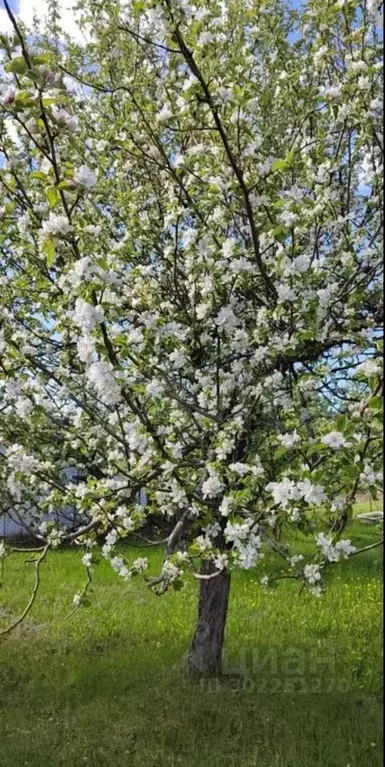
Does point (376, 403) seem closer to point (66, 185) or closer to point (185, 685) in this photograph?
point (66, 185)

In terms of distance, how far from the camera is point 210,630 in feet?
19.2

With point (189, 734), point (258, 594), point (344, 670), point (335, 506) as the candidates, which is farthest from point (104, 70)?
point (258, 594)

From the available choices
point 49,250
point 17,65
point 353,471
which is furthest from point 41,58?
point 353,471

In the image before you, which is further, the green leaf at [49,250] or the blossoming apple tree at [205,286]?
the blossoming apple tree at [205,286]

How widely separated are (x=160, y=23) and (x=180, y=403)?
180cm

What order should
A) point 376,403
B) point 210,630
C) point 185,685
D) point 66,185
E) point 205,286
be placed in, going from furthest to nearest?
point 210,630, point 185,685, point 205,286, point 66,185, point 376,403

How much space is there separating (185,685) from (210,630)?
1.54 ft

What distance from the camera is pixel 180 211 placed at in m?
3.86

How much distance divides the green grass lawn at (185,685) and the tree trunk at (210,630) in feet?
0.49

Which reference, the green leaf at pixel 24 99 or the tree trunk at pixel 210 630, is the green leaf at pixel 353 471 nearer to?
the green leaf at pixel 24 99

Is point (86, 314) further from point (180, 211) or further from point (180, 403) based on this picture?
point (180, 211)

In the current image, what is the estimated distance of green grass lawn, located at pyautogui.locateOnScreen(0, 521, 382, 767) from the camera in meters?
4.64

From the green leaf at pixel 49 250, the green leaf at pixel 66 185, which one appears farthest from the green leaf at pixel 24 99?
the green leaf at pixel 49 250

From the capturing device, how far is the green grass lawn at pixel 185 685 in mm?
4637
